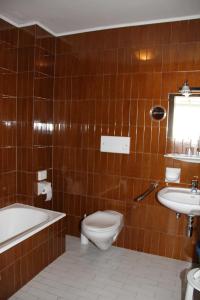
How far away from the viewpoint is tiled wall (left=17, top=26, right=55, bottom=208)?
8.87 feet

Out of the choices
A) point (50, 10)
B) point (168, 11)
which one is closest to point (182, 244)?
point (168, 11)

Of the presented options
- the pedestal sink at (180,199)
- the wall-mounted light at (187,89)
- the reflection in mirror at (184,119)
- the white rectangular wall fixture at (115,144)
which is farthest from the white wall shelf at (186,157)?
the wall-mounted light at (187,89)

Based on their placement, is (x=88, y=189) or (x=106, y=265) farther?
(x=88, y=189)

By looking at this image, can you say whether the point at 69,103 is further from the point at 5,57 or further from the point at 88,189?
the point at 88,189

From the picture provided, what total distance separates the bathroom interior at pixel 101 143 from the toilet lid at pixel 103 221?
1cm

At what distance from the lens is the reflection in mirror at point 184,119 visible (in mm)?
2443

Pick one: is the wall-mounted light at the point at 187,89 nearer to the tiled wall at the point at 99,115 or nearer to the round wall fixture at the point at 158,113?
the tiled wall at the point at 99,115

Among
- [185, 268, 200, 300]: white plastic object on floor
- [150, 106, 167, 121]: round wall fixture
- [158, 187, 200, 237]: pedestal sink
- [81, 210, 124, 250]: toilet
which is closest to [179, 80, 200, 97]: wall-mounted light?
[150, 106, 167, 121]: round wall fixture

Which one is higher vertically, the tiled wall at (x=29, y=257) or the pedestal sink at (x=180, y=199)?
the pedestal sink at (x=180, y=199)

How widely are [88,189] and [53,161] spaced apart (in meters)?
0.59

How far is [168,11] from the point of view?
7.63 feet

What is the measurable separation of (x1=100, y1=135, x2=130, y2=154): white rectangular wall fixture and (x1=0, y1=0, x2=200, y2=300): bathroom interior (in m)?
0.01

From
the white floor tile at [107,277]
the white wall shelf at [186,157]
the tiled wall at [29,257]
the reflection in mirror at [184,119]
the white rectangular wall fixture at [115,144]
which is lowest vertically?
the white floor tile at [107,277]

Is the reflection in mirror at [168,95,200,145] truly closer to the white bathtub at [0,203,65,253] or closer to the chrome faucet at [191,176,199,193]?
the chrome faucet at [191,176,199,193]
